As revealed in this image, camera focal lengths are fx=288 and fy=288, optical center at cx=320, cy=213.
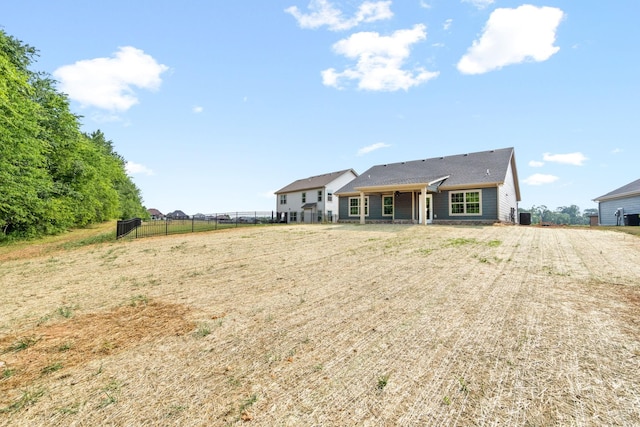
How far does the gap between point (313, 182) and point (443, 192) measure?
789 inches

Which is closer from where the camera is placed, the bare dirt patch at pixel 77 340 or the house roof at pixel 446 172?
the bare dirt patch at pixel 77 340

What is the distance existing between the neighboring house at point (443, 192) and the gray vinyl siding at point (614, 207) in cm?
722

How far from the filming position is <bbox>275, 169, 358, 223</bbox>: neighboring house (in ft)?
114

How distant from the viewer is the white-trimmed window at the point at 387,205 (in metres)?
23.5

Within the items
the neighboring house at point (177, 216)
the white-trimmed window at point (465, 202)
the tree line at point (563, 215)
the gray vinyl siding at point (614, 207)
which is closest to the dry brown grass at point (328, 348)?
the white-trimmed window at point (465, 202)

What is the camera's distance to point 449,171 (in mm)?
22828

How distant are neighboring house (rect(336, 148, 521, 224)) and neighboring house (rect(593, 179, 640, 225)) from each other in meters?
7.09

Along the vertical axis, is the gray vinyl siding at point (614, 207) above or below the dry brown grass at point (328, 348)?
above

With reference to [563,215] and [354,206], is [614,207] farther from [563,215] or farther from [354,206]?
[563,215]

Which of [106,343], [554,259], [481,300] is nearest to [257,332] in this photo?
[106,343]

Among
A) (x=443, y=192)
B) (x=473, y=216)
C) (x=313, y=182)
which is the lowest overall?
(x=473, y=216)

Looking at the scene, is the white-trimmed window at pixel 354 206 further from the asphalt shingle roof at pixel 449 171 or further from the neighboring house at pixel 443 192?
the asphalt shingle roof at pixel 449 171

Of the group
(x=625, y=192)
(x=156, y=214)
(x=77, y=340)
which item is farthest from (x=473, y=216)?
(x=156, y=214)

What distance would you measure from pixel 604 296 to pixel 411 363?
4459mm
